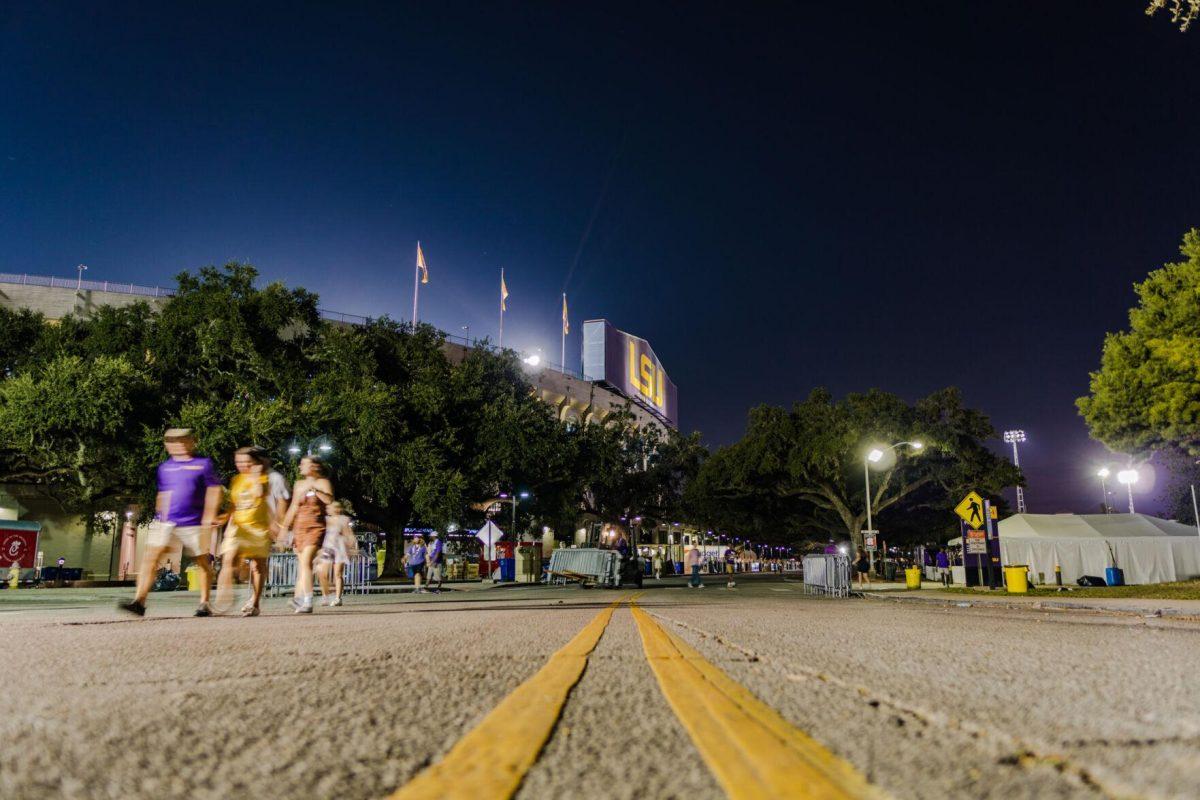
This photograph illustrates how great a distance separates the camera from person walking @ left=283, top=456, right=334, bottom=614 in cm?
1026

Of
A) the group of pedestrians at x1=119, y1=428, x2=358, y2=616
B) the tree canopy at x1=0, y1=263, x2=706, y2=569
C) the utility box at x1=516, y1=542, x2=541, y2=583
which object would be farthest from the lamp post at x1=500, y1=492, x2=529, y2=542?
the group of pedestrians at x1=119, y1=428, x2=358, y2=616

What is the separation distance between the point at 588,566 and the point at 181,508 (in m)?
20.4

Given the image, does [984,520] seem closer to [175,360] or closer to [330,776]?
[330,776]

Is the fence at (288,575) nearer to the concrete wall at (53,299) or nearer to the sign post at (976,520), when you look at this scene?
the sign post at (976,520)

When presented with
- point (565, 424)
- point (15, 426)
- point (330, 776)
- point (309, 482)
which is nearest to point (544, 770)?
point (330, 776)

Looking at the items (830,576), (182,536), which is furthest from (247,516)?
(830,576)

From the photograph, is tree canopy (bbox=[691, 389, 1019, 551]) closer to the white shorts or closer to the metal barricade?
the metal barricade

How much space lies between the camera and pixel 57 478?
95.6ft

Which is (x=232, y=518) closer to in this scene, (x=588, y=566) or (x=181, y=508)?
(x=181, y=508)

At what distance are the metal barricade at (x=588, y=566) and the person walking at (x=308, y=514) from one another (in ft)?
57.4

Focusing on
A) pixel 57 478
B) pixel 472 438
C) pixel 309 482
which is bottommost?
pixel 309 482

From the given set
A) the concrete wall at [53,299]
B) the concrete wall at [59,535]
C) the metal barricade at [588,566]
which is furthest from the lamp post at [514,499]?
the concrete wall at [53,299]

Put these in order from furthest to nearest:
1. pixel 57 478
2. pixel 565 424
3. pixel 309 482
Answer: pixel 565 424
pixel 57 478
pixel 309 482

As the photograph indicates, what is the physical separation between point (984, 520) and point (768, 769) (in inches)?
905
